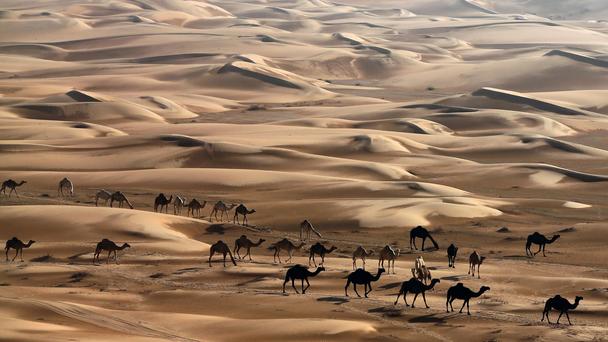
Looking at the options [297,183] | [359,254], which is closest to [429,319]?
[359,254]

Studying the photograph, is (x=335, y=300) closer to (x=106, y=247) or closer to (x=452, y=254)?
(x=452, y=254)

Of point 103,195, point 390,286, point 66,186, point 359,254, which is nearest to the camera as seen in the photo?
point 390,286

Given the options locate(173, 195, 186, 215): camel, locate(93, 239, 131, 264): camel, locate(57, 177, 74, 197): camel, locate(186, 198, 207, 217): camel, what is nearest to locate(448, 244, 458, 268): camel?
locate(93, 239, 131, 264): camel

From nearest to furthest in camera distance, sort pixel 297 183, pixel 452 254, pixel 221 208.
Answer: pixel 452 254 < pixel 221 208 < pixel 297 183

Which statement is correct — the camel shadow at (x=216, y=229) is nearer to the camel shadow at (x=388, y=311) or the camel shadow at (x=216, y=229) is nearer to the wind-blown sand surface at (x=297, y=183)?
the wind-blown sand surface at (x=297, y=183)

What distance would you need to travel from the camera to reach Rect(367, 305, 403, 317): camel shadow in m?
19.8

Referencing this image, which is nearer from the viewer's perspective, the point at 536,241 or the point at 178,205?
the point at 536,241

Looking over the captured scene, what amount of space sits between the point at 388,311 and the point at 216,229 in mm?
11621

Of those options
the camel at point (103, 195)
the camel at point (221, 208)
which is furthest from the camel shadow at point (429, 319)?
the camel at point (103, 195)

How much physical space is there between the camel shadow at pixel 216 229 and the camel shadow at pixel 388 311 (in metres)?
11.0

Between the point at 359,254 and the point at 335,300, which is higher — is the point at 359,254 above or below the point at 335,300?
above

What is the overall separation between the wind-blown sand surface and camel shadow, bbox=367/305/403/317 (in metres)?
0.07

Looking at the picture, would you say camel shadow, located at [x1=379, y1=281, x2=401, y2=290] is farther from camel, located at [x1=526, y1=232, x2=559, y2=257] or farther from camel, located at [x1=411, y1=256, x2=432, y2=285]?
camel, located at [x1=526, y1=232, x2=559, y2=257]

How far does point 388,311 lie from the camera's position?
20.0 meters
